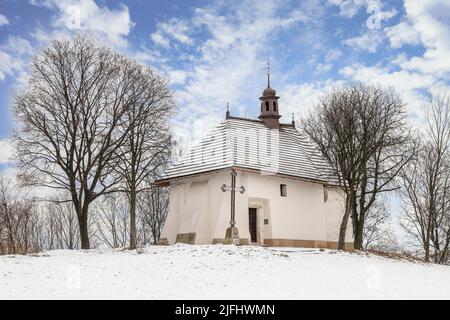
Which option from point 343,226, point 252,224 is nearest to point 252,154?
point 252,224

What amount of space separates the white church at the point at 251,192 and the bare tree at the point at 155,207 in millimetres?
11349

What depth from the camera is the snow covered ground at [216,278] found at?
13234 millimetres

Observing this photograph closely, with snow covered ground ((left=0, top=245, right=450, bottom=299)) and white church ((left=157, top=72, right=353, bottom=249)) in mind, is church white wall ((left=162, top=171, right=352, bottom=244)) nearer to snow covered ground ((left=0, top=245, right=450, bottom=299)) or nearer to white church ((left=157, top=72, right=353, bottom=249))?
white church ((left=157, top=72, right=353, bottom=249))

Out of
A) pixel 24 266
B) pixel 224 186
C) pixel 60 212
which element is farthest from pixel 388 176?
pixel 60 212

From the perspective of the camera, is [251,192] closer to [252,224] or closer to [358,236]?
[252,224]

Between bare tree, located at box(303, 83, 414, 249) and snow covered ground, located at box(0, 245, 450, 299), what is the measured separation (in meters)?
7.14

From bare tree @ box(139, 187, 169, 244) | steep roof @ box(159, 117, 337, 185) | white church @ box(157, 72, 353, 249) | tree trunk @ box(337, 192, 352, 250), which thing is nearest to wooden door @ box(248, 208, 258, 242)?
white church @ box(157, 72, 353, 249)

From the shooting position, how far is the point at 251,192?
93.0ft

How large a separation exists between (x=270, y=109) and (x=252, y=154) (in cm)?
534
